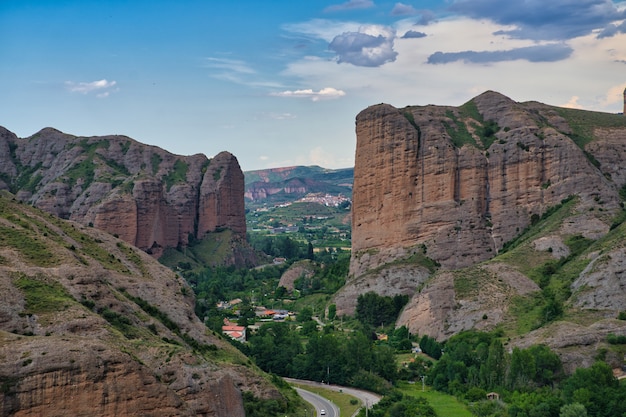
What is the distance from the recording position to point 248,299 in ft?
503

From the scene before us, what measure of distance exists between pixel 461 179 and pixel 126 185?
2524 inches

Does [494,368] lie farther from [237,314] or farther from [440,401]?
[237,314]

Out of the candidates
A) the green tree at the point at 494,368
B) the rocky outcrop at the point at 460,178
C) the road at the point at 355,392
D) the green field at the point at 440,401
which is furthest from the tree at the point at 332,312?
the green tree at the point at 494,368

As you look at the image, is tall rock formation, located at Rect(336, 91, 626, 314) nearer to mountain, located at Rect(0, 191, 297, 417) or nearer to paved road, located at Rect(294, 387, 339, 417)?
paved road, located at Rect(294, 387, 339, 417)

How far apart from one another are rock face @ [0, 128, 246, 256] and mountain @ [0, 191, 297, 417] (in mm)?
82517

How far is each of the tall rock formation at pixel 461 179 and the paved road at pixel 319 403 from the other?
3717 centimetres

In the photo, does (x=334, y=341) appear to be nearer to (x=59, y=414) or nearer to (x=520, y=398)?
(x=520, y=398)

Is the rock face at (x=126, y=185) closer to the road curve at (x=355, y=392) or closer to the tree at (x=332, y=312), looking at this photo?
the tree at (x=332, y=312)

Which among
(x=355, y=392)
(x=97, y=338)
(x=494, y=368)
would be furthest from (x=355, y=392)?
(x=97, y=338)

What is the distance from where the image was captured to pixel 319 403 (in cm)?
8406

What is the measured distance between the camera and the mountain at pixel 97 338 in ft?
163

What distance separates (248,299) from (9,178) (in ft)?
197

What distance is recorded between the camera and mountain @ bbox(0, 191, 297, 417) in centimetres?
4956

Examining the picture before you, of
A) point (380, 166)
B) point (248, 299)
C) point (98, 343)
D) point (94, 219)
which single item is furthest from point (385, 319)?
point (98, 343)
